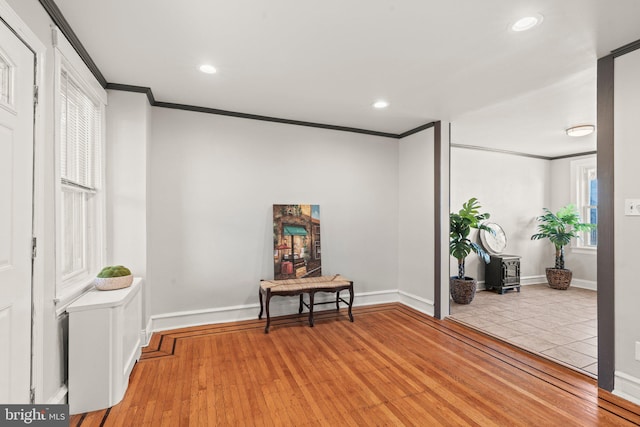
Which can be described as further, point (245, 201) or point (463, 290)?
point (463, 290)

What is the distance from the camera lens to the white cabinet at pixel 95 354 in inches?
82.3

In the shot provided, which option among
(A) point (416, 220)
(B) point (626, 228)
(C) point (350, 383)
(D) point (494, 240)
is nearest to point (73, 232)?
(C) point (350, 383)

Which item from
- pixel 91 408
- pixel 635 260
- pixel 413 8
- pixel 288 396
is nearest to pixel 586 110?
pixel 635 260

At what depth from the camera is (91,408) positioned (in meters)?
2.11

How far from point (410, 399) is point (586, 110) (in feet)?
12.4

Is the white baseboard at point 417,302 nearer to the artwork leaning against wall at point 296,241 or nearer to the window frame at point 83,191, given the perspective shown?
the artwork leaning against wall at point 296,241

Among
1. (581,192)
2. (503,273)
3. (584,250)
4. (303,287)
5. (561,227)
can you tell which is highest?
(581,192)

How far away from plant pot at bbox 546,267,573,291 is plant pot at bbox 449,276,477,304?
7.29 ft

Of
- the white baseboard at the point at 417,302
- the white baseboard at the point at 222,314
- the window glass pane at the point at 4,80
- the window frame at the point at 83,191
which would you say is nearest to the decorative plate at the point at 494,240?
the white baseboard at the point at 417,302

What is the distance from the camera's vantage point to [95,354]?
211 cm

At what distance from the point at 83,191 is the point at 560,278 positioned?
7059 mm

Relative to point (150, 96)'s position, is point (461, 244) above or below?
below

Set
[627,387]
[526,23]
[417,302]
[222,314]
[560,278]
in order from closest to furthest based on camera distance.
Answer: [526,23]
[627,387]
[222,314]
[417,302]
[560,278]

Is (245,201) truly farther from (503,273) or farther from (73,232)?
(503,273)
